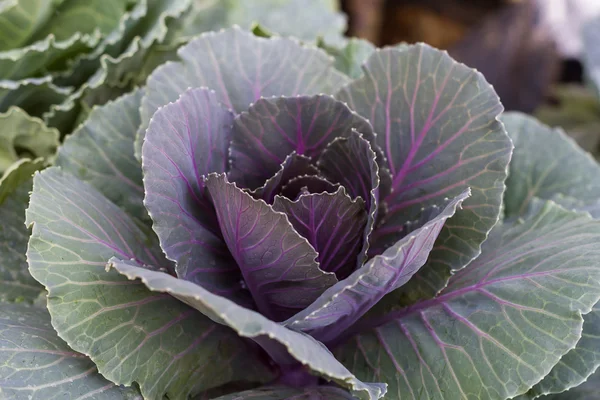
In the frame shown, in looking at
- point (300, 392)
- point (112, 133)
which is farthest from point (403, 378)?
point (112, 133)

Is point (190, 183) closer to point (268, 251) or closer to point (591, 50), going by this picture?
point (268, 251)

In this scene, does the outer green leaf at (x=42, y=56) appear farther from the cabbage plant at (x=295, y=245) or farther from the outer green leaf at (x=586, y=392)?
the outer green leaf at (x=586, y=392)

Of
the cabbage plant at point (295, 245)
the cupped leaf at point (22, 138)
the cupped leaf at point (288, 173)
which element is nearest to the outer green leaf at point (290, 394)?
the cabbage plant at point (295, 245)

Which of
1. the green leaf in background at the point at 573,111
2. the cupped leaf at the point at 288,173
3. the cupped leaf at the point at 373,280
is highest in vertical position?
the cupped leaf at the point at 288,173

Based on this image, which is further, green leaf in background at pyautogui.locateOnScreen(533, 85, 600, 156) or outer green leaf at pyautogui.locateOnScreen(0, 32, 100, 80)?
green leaf in background at pyautogui.locateOnScreen(533, 85, 600, 156)

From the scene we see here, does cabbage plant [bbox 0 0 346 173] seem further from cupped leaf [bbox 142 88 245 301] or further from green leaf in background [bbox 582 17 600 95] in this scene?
green leaf in background [bbox 582 17 600 95]

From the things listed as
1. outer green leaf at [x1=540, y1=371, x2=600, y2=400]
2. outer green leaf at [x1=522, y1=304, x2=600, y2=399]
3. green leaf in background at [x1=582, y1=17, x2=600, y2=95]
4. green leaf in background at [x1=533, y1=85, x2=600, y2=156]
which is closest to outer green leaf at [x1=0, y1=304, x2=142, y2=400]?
outer green leaf at [x1=522, y1=304, x2=600, y2=399]
